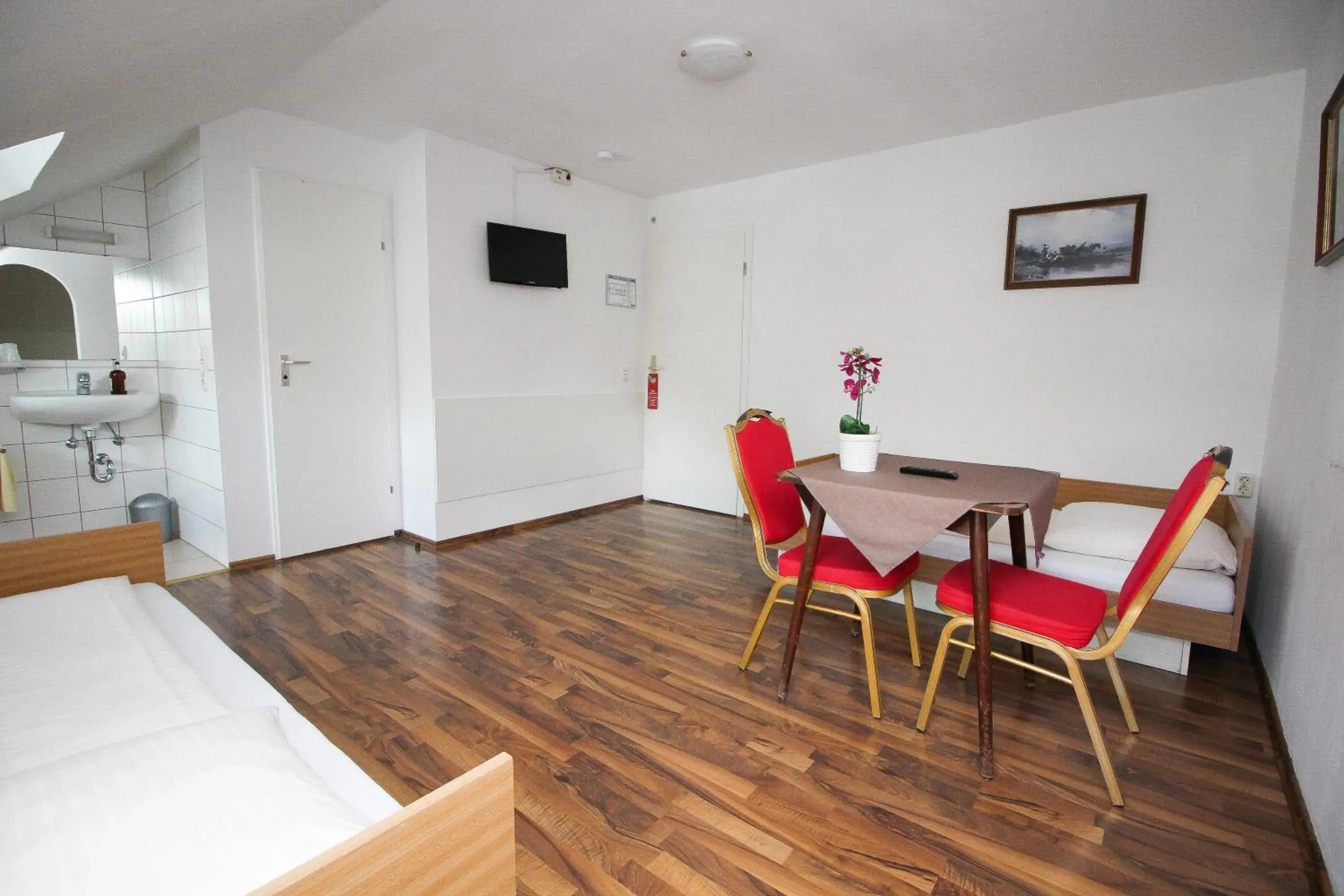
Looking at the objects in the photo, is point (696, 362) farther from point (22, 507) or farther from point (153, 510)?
point (22, 507)

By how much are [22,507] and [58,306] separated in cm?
116

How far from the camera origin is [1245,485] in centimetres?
295

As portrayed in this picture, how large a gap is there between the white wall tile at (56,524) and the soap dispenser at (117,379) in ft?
2.48

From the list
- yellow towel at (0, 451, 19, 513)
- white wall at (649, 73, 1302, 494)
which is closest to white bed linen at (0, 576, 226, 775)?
yellow towel at (0, 451, 19, 513)

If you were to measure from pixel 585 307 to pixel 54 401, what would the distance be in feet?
10.1

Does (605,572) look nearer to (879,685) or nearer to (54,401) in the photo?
(879,685)

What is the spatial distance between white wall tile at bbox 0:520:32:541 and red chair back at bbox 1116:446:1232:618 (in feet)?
16.6

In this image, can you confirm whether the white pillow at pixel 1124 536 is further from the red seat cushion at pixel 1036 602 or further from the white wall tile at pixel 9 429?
the white wall tile at pixel 9 429

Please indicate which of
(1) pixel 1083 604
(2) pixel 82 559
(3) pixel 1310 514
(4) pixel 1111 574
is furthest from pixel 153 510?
(3) pixel 1310 514

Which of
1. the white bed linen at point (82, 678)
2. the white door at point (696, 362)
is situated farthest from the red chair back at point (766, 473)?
the white door at point (696, 362)

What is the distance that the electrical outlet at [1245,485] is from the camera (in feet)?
9.64

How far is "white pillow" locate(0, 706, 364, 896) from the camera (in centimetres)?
81

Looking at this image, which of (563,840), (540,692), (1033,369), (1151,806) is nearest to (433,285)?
(540,692)

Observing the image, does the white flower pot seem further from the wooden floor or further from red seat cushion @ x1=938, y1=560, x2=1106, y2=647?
the wooden floor
